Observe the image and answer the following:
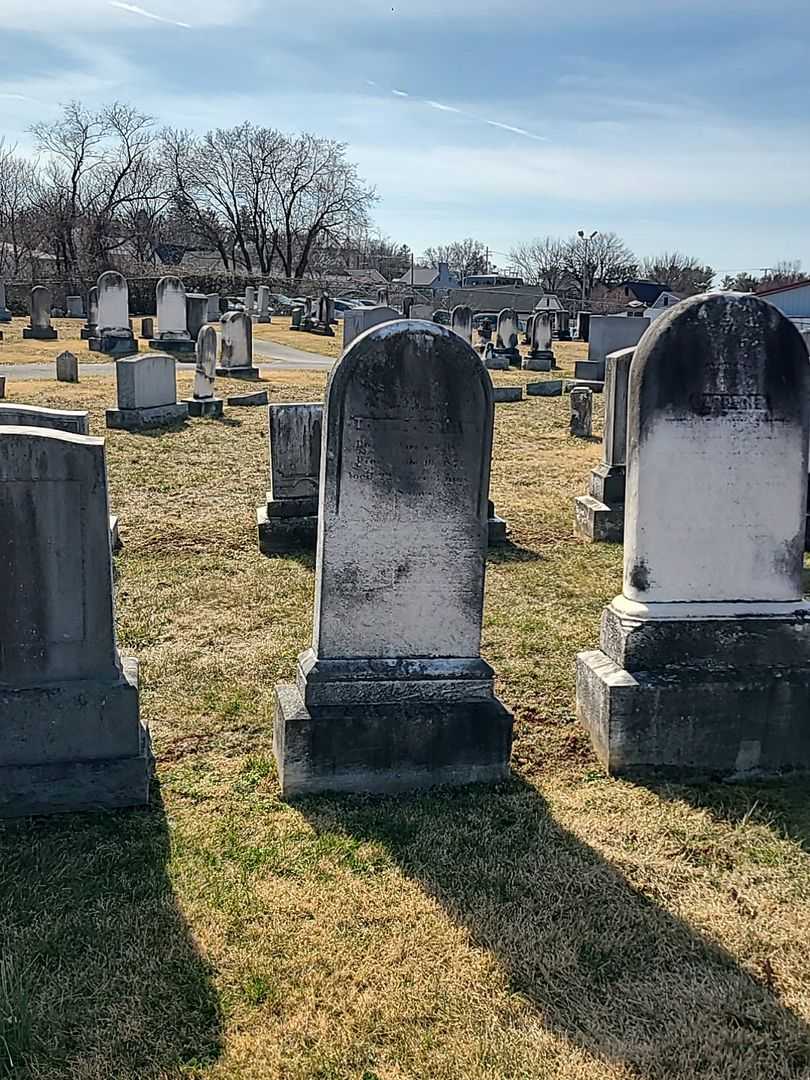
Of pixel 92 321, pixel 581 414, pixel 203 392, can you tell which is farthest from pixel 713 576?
pixel 92 321

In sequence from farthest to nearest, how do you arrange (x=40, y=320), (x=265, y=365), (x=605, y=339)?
(x=40, y=320), (x=265, y=365), (x=605, y=339)

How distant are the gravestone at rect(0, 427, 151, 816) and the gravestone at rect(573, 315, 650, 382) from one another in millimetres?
19714

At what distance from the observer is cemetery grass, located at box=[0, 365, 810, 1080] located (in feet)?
9.55

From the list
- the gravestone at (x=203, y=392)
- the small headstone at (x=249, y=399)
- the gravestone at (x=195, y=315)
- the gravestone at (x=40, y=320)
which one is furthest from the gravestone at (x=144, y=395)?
the gravestone at (x=40, y=320)

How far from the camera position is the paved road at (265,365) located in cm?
2155

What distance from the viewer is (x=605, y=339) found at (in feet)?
78.4

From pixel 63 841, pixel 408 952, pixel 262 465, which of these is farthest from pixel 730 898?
pixel 262 465

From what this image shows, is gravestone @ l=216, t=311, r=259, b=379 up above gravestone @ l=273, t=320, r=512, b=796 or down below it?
above

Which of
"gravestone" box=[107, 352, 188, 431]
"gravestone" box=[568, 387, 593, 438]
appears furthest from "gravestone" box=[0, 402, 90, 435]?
"gravestone" box=[568, 387, 593, 438]

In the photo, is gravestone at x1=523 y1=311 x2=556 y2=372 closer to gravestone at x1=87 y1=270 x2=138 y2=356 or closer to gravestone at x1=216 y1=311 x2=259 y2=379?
gravestone at x1=216 y1=311 x2=259 y2=379

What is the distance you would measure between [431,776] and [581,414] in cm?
1200

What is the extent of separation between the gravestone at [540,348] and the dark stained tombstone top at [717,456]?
2299 cm

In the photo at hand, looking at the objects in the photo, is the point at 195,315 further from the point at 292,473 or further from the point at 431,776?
the point at 431,776

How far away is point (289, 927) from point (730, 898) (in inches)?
68.6
